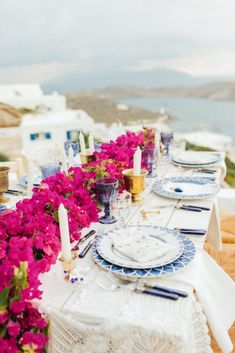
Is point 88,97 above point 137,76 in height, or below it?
below

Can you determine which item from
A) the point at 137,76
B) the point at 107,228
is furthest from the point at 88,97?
the point at 137,76

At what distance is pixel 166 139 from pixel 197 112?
3039 centimetres

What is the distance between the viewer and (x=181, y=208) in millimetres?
1397

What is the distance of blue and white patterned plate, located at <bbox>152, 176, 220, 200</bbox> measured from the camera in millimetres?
Result: 1513

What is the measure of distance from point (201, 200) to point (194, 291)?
2.20 feet

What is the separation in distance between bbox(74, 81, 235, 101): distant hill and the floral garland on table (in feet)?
62.4

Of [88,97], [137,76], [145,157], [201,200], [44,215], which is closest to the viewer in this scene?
[44,215]

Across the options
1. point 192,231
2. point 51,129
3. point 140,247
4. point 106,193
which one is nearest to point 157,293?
point 140,247

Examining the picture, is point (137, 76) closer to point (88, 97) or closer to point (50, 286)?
point (88, 97)

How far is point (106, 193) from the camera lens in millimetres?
1238

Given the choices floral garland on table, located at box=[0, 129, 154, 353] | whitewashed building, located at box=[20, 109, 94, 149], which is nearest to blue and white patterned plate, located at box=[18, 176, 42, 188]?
floral garland on table, located at box=[0, 129, 154, 353]

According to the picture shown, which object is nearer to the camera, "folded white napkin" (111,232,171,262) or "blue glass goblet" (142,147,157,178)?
"folded white napkin" (111,232,171,262)

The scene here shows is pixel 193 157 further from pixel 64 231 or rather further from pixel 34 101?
pixel 34 101

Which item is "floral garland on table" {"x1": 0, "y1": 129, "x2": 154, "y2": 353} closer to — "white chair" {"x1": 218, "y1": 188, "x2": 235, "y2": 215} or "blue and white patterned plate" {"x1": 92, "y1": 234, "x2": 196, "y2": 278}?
"blue and white patterned plate" {"x1": 92, "y1": 234, "x2": 196, "y2": 278}
